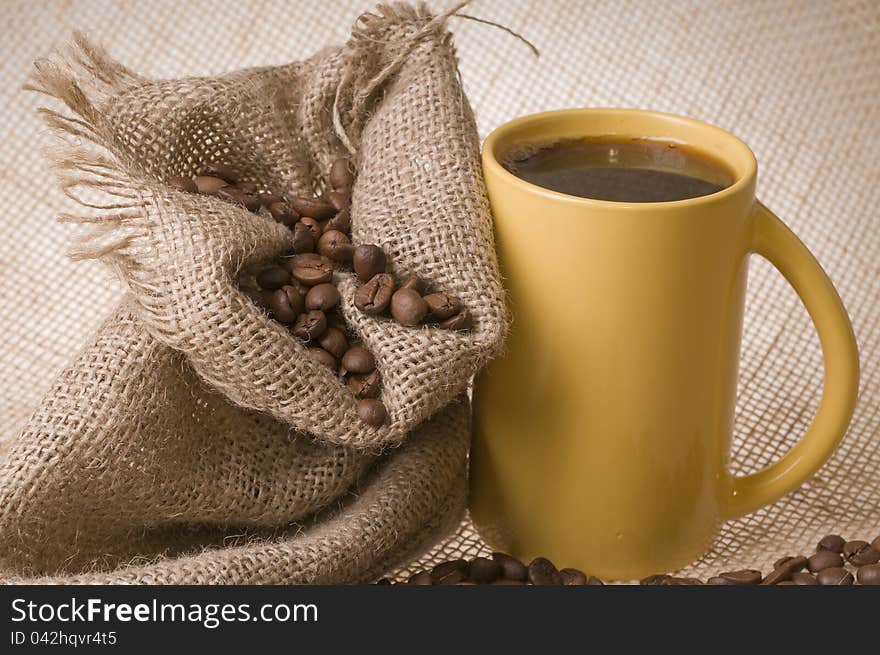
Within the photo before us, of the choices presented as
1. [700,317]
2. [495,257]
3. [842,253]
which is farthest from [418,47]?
[842,253]

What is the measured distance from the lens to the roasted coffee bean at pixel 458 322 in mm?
987

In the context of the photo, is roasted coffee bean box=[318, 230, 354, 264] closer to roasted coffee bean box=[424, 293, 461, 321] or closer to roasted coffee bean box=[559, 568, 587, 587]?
roasted coffee bean box=[424, 293, 461, 321]

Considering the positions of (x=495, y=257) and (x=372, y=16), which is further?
(x=372, y=16)

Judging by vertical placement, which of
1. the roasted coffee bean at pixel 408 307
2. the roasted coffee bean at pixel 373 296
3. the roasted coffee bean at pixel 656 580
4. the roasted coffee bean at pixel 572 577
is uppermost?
the roasted coffee bean at pixel 408 307

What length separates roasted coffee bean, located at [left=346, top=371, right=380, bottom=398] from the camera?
0.99 meters

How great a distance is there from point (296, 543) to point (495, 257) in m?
0.30

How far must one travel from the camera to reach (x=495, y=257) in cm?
104

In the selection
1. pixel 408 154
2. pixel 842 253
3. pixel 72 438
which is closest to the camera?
pixel 72 438

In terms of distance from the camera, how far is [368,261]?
101 centimetres

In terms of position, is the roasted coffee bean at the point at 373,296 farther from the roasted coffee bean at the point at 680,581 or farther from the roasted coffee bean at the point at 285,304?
the roasted coffee bean at the point at 680,581

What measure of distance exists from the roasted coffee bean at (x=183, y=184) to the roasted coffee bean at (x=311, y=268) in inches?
4.5

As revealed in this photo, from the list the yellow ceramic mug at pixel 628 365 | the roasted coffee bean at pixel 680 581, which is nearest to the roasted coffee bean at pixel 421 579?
the yellow ceramic mug at pixel 628 365

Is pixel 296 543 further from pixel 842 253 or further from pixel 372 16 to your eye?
pixel 842 253

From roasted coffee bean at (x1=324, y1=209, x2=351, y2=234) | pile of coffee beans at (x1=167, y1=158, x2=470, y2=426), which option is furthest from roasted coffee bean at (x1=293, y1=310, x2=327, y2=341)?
roasted coffee bean at (x1=324, y1=209, x2=351, y2=234)
